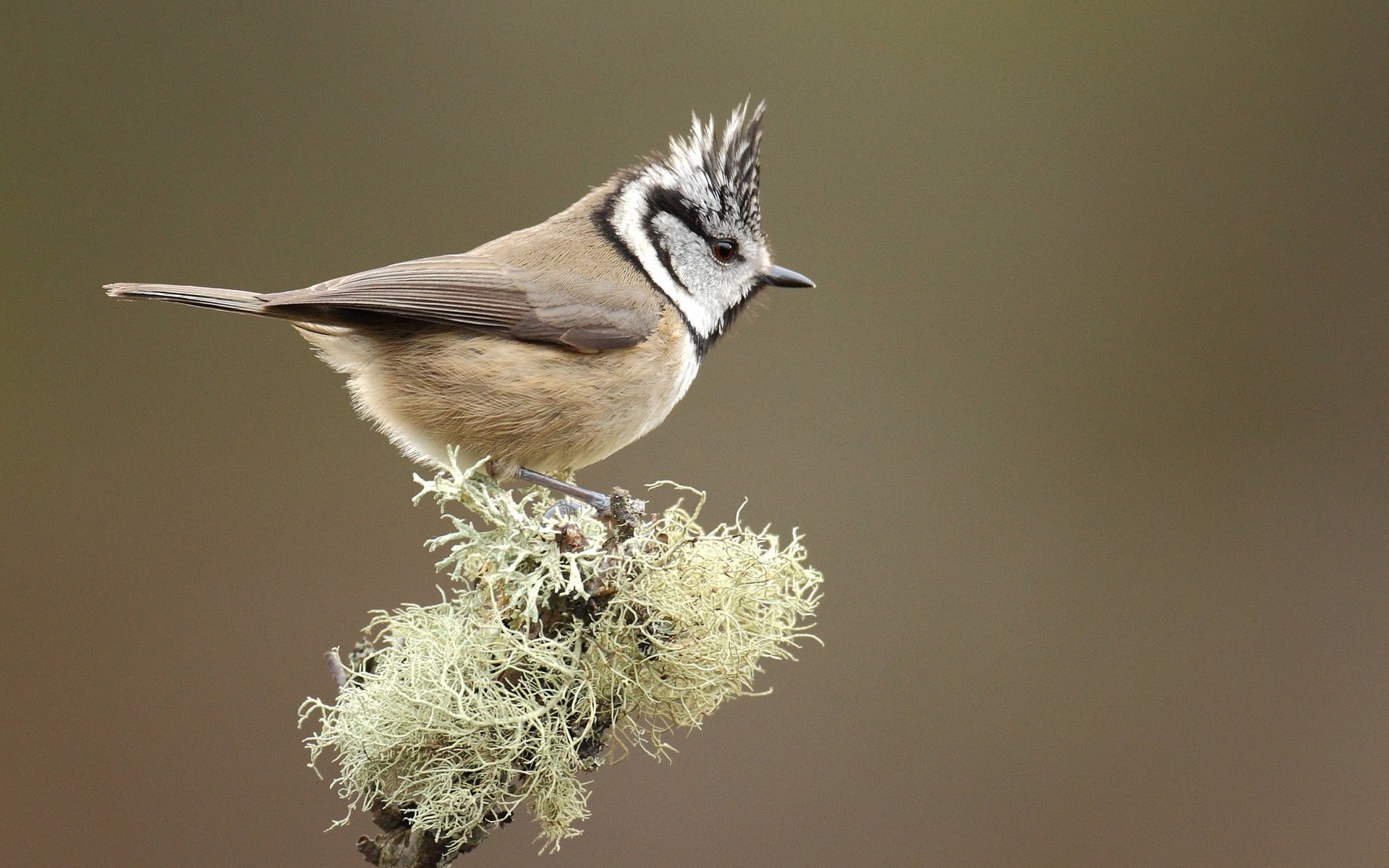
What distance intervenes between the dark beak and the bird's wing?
23 centimetres

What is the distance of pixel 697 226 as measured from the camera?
1.71m

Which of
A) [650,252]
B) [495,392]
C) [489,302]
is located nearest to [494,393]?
[495,392]

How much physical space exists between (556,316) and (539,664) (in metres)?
0.58

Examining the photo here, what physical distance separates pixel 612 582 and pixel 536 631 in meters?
0.12

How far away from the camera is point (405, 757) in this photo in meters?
1.17

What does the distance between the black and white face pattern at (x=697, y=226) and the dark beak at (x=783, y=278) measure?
2 centimetres

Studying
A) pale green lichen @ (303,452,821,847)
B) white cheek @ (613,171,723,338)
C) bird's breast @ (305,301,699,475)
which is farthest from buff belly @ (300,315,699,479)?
pale green lichen @ (303,452,821,847)

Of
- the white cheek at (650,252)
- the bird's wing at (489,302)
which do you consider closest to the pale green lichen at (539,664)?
the bird's wing at (489,302)

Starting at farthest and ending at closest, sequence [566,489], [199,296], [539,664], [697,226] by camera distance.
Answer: [697,226]
[566,489]
[199,296]
[539,664]

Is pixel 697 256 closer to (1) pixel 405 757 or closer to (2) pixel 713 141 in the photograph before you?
(2) pixel 713 141

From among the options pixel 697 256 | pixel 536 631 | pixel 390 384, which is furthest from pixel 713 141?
pixel 536 631

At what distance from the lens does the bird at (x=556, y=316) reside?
1.49m

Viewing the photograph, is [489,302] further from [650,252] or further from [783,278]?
[783,278]

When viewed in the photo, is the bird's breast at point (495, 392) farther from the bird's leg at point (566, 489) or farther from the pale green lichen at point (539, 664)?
the pale green lichen at point (539, 664)
